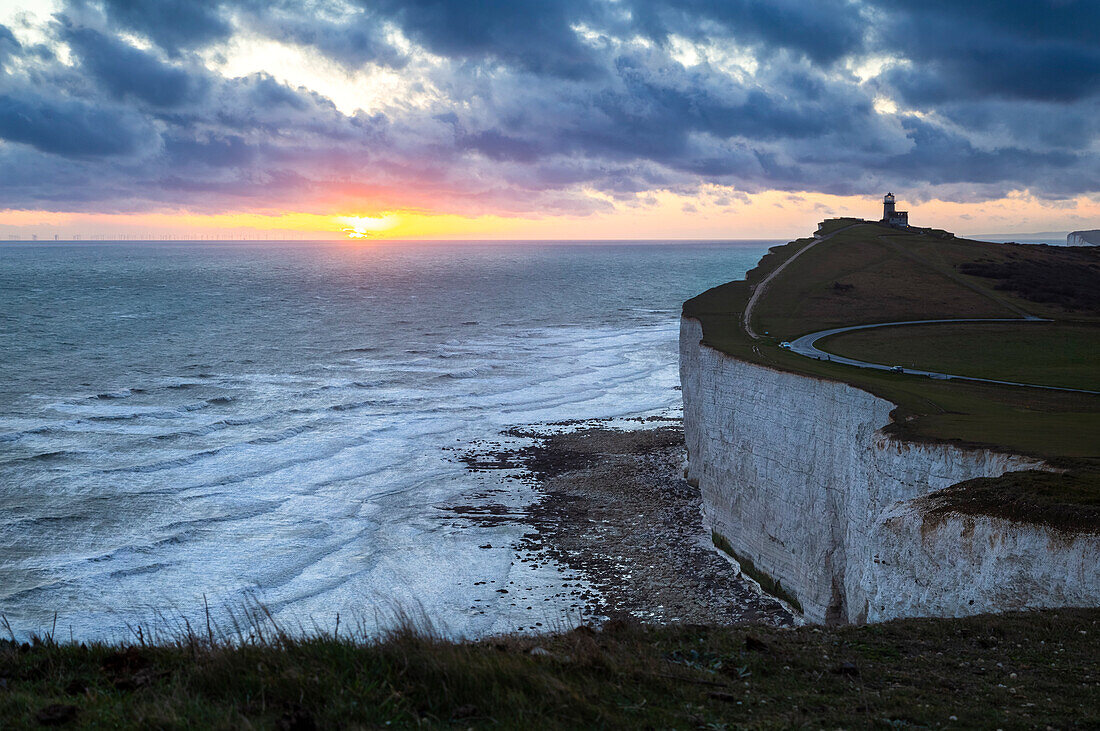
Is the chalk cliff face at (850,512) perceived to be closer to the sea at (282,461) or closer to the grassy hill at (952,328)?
the grassy hill at (952,328)

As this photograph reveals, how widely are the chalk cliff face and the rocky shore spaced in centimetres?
122

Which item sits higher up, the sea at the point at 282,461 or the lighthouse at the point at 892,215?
the lighthouse at the point at 892,215

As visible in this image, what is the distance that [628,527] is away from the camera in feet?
98.8

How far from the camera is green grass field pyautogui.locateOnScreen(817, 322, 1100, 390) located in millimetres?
32188

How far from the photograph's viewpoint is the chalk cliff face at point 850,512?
46.0 feet

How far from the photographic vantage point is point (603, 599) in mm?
23453

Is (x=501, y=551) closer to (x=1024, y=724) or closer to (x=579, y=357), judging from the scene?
(x=1024, y=724)

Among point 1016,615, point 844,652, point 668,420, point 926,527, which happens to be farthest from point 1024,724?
point 668,420

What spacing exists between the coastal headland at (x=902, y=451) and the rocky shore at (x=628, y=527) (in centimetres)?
126

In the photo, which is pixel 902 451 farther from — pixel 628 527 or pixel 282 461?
pixel 282 461

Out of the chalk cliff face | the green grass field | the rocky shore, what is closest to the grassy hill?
the green grass field

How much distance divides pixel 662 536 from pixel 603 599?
6399 millimetres

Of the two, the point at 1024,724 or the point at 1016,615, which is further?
the point at 1016,615

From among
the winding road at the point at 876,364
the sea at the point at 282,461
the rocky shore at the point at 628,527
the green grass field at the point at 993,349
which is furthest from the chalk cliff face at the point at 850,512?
the green grass field at the point at 993,349
